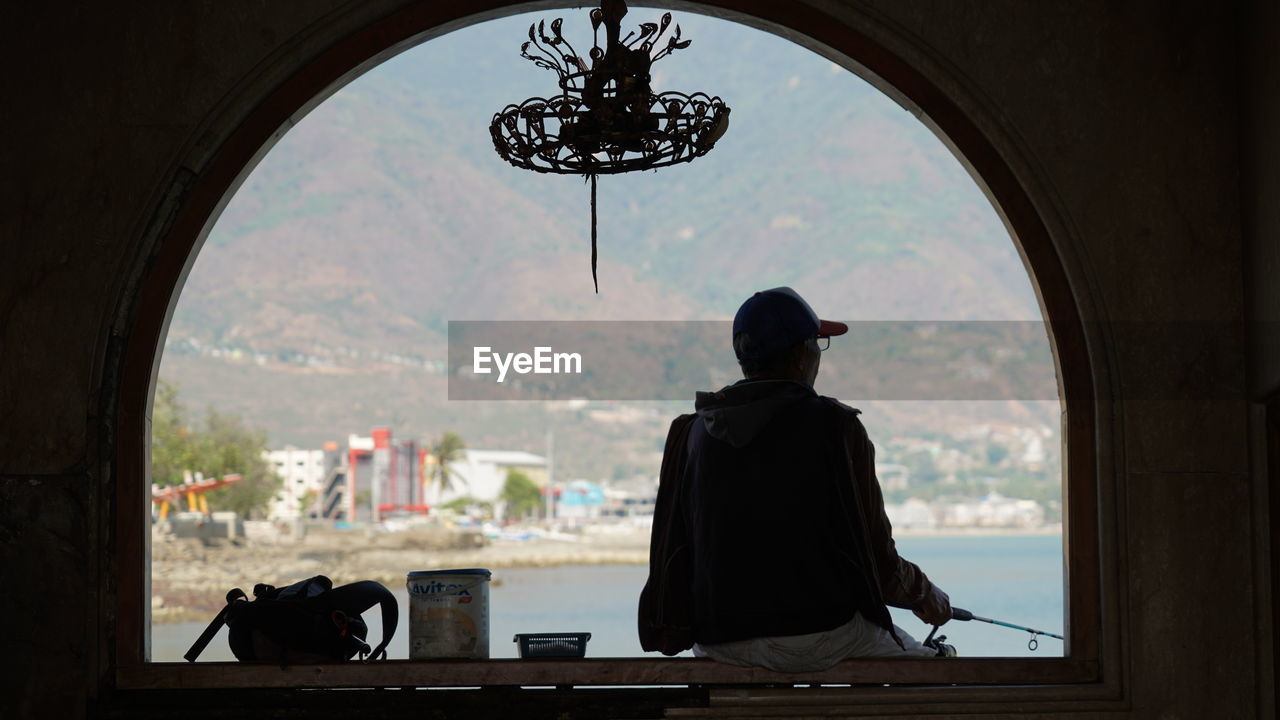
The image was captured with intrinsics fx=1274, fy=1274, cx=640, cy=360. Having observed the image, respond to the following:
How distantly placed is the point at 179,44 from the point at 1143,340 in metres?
2.55

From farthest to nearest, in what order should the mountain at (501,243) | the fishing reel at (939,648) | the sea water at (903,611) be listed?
the mountain at (501,243) < the sea water at (903,611) < the fishing reel at (939,648)

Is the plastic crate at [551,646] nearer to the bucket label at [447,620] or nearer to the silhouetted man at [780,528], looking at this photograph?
the bucket label at [447,620]

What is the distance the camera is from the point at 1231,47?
3225 millimetres

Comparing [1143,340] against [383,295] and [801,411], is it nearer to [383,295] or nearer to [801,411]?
[801,411]

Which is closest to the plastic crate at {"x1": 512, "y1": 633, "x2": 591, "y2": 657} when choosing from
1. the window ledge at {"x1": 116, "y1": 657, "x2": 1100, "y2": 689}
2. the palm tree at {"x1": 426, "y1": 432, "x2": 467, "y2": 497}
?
the window ledge at {"x1": 116, "y1": 657, "x2": 1100, "y2": 689}

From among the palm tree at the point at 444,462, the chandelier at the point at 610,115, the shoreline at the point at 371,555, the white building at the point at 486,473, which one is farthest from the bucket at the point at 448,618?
the palm tree at the point at 444,462

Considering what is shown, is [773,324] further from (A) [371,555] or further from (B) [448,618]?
(A) [371,555]

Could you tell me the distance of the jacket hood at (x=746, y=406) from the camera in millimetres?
2834

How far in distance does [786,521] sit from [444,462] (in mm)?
70393

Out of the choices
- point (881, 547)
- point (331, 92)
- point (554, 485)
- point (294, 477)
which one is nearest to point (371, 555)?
point (294, 477)

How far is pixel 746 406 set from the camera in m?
2.85

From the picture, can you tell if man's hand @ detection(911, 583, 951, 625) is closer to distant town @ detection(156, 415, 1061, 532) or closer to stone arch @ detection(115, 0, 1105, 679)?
stone arch @ detection(115, 0, 1105, 679)

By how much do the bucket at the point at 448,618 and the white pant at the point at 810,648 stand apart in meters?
0.59

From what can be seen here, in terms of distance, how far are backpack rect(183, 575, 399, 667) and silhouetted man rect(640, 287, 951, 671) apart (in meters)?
0.72
